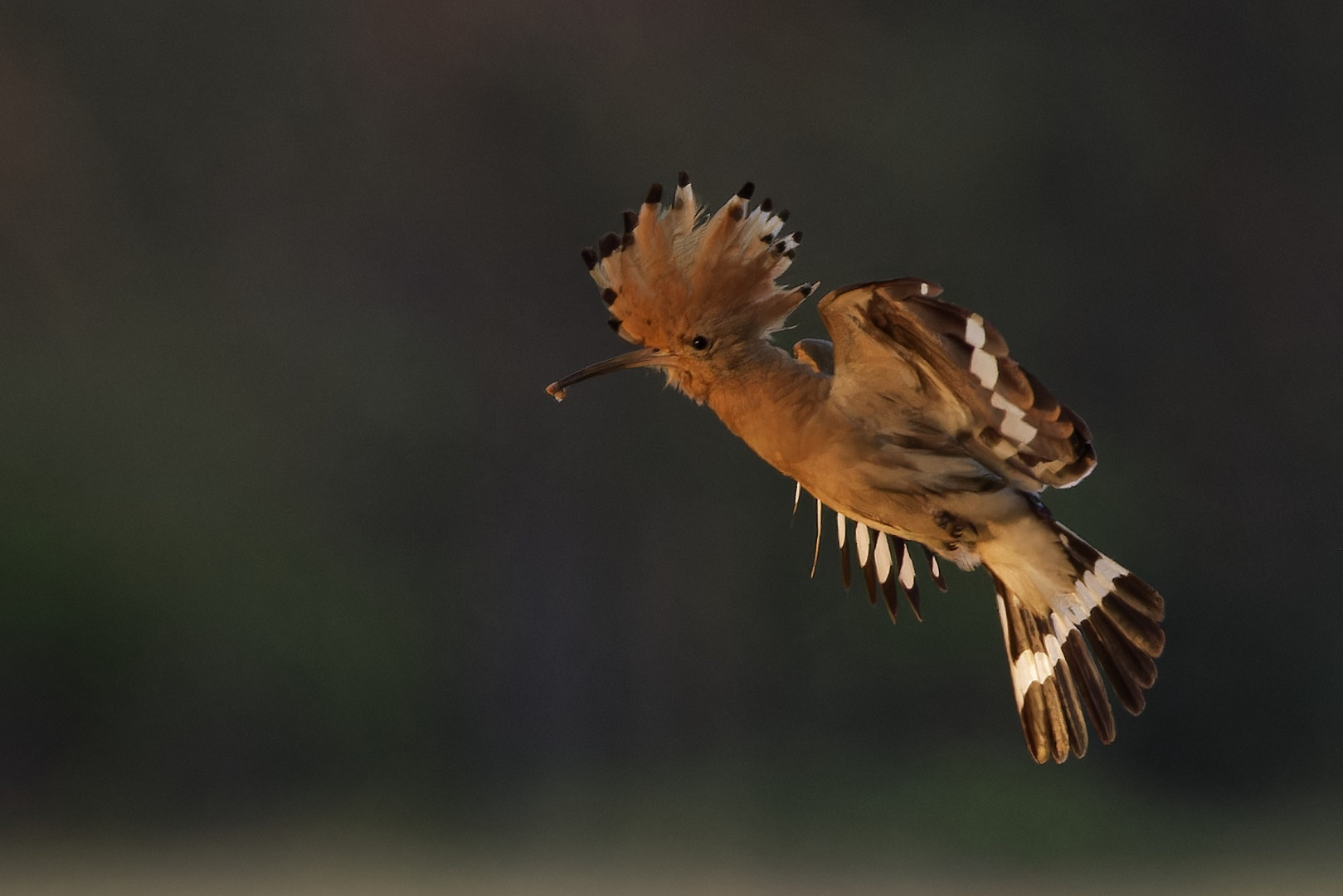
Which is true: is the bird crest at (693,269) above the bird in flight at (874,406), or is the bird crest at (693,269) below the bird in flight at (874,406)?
above

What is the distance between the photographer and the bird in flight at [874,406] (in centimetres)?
89

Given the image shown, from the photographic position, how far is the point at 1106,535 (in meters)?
2.43

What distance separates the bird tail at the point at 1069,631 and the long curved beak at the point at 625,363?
281 millimetres

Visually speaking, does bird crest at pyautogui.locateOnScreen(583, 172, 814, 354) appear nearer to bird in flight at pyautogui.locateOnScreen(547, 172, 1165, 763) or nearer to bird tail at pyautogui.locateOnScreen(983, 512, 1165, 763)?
bird in flight at pyautogui.locateOnScreen(547, 172, 1165, 763)

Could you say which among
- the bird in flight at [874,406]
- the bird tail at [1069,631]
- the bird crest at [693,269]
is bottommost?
the bird tail at [1069,631]

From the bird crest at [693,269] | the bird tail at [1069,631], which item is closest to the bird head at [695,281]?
the bird crest at [693,269]

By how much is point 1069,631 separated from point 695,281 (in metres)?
0.39

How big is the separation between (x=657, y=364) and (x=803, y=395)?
11cm

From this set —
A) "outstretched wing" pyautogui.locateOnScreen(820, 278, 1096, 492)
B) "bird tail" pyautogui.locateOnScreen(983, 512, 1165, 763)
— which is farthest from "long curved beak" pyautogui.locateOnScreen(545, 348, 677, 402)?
"bird tail" pyautogui.locateOnScreen(983, 512, 1165, 763)

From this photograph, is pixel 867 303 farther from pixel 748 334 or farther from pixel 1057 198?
pixel 1057 198

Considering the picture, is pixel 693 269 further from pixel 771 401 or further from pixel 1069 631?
pixel 1069 631

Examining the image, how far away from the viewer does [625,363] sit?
96cm

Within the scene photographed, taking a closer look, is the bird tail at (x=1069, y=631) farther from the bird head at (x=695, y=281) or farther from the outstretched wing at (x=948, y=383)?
the bird head at (x=695, y=281)

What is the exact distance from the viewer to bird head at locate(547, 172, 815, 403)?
93cm
